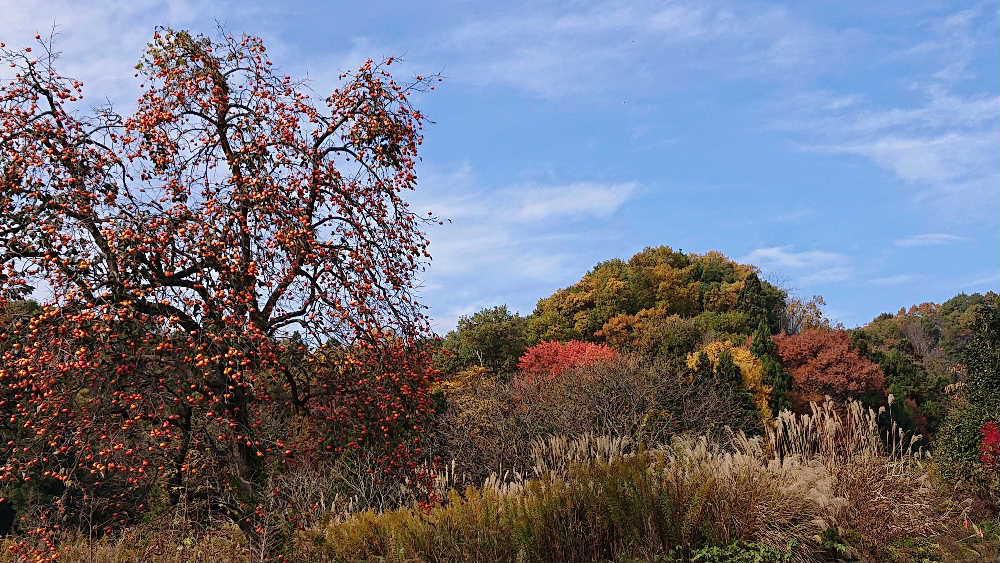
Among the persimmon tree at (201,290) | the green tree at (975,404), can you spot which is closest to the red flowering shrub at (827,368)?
the green tree at (975,404)

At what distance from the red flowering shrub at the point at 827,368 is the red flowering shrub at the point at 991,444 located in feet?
44.2

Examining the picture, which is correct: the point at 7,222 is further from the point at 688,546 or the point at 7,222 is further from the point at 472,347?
the point at 472,347

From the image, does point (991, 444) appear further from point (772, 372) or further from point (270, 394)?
point (772, 372)

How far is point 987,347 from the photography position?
12492mm

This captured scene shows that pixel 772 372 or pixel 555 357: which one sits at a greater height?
pixel 555 357

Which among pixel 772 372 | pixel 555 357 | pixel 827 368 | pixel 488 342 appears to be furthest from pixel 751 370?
pixel 488 342

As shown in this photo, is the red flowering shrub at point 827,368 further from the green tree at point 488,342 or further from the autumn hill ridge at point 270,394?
the autumn hill ridge at point 270,394

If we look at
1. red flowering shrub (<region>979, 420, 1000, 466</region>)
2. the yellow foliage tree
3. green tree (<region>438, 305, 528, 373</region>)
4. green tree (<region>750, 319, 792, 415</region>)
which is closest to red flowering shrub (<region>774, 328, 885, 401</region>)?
green tree (<region>750, 319, 792, 415</region>)

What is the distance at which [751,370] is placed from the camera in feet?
73.9

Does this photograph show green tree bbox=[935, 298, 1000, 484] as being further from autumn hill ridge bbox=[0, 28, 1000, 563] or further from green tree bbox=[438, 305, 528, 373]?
green tree bbox=[438, 305, 528, 373]

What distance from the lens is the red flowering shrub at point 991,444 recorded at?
10320 mm

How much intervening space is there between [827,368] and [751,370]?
3136mm

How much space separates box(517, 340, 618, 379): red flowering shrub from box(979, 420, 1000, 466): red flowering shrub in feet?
33.1

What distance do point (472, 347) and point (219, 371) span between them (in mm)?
15813
